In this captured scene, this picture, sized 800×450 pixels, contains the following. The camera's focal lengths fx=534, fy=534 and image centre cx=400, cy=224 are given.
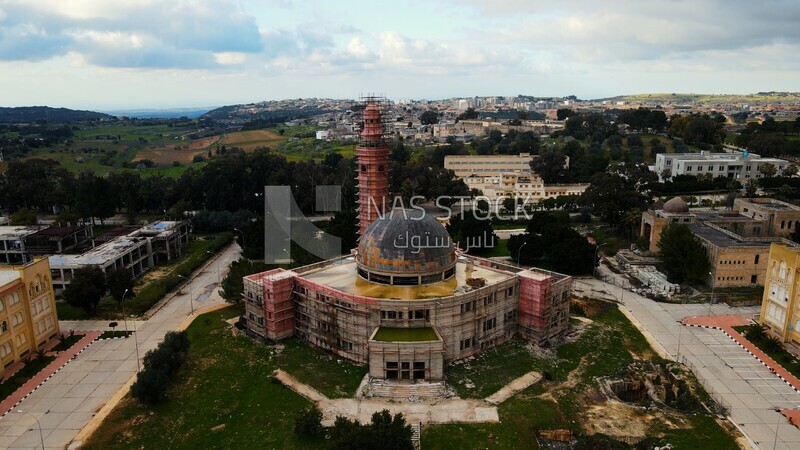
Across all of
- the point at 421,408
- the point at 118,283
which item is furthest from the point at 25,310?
the point at 421,408

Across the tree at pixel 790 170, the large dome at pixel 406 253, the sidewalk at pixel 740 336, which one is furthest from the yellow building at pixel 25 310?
the tree at pixel 790 170

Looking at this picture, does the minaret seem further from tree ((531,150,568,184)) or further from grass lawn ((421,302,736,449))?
tree ((531,150,568,184))

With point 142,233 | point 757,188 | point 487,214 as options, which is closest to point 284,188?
point 142,233

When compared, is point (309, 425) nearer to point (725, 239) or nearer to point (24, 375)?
point (24, 375)

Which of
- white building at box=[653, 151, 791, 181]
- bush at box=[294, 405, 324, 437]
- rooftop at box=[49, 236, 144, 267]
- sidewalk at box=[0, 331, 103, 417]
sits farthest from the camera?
white building at box=[653, 151, 791, 181]

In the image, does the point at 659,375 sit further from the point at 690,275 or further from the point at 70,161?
the point at 70,161

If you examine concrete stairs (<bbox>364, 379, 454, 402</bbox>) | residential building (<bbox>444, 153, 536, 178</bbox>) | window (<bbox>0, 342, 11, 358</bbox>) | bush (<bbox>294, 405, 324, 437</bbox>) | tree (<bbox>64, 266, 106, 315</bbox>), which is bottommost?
concrete stairs (<bbox>364, 379, 454, 402</bbox>)

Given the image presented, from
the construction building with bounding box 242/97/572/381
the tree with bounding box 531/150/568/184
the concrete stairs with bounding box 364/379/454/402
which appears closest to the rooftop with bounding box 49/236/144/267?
the construction building with bounding box 242/97/572/381
